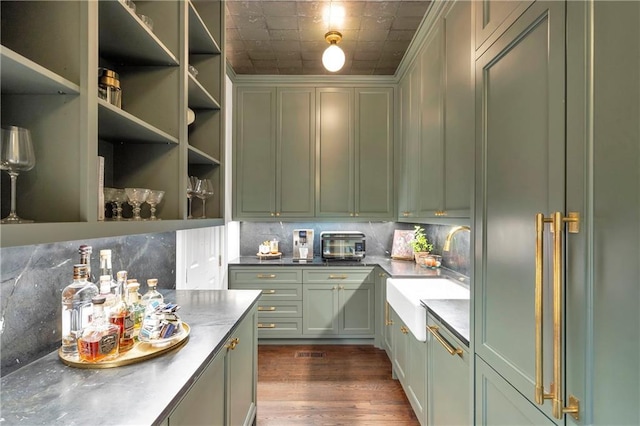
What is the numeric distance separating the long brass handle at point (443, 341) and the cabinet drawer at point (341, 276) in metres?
1.64

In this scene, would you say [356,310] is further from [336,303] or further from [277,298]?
[277,298]

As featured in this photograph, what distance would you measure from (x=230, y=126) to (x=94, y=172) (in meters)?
2.67

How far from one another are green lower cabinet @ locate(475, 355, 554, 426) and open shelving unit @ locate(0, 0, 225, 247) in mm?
1357

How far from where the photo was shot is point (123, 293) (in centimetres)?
136

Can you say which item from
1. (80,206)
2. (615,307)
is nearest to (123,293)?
(80,206)

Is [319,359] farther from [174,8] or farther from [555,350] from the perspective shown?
[174,8]

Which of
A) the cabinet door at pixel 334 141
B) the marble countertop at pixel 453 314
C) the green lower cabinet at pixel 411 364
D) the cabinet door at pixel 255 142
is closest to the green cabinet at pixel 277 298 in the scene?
the cabinet door at pixel 255 142

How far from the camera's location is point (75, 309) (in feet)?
3.70

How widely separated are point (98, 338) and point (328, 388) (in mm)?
2041

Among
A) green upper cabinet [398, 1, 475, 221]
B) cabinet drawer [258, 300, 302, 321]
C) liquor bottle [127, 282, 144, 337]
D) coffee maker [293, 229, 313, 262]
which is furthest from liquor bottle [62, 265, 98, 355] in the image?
coffee maker [293, 229, 313, 262]

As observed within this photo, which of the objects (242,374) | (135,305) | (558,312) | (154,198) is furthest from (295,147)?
(558,312)

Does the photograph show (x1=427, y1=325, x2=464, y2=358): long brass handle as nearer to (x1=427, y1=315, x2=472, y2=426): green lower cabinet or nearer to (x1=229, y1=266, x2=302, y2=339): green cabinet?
(x1=427, y1=315, x2=472, y2=426): green lower cabinet

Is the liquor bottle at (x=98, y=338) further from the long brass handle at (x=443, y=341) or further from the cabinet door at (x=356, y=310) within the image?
the cabinet door at (x=356, y=310)

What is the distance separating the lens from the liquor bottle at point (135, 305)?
4.27 ft
